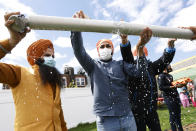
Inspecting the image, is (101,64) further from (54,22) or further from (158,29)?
(54,22)

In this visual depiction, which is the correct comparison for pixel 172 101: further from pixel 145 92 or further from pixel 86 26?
pixel 86 26

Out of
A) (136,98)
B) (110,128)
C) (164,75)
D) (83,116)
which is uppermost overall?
(164,75)

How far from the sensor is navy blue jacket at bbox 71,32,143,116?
7.73 feet

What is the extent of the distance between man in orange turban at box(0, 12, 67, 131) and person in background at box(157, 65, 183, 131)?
3646 mm

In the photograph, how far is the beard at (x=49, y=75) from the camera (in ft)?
7.35

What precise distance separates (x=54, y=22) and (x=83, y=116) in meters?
10.2

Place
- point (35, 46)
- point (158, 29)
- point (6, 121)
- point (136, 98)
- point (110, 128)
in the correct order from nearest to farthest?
point (158, 29), point (110, 128), point (35, 46), point (136, 98), point (6, 121)

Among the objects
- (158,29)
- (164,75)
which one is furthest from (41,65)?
(164,75)

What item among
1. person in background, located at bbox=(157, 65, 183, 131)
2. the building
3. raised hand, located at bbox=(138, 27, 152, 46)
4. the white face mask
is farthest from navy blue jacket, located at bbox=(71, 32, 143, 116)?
the building

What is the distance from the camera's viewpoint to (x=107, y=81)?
249 centimetres

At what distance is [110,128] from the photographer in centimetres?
230

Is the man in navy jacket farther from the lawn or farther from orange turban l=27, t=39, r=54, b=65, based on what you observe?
the lawn

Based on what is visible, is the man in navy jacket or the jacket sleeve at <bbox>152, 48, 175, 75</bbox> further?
the jacket sleeve at <bbox>152, 48, 175, 75</bbox>

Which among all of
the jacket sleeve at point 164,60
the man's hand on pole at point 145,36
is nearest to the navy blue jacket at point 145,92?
the jacket sleeve at point 164,60
